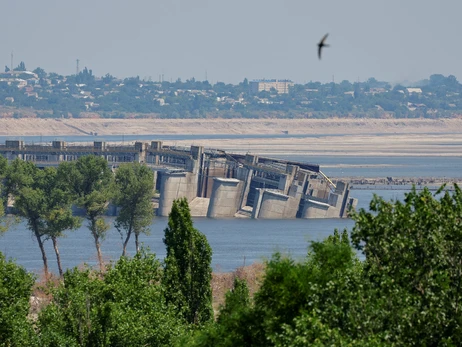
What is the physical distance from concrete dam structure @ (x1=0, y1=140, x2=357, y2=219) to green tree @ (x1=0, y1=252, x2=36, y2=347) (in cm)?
7062

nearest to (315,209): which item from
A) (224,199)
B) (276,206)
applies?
(276,206)

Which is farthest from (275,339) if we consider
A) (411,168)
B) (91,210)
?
(411,168)

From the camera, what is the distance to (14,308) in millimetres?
34938

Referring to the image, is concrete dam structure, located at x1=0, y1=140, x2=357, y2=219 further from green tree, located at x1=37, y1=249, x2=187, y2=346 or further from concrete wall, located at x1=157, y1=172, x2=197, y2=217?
green tree, located at x1=37, y1=249, x2=187, y2=346

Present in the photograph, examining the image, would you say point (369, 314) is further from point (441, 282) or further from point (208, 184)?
point (208, 184)

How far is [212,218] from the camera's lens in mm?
110688

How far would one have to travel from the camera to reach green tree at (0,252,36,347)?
33.5 meters

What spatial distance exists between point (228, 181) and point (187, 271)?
246ft

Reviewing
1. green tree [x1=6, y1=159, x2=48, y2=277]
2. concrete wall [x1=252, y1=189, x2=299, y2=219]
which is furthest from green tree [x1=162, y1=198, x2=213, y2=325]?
concrete wall [x1=252, y1=189, x2=299, y2=219]

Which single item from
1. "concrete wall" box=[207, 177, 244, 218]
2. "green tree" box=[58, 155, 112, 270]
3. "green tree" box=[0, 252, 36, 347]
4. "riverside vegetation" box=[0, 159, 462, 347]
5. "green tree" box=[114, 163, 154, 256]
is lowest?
"concrete wall" box=[207, 177, 244, 218]

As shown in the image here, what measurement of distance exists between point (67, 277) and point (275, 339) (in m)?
15.2

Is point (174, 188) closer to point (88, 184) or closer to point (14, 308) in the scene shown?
point (88, 184)

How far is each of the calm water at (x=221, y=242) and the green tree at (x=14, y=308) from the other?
31.7m

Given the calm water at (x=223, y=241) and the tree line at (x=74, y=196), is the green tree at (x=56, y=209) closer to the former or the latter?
the tree line at (x=74, y=196)
